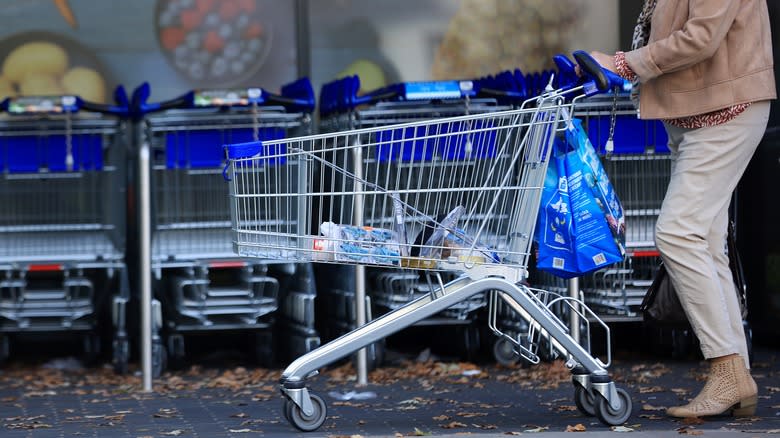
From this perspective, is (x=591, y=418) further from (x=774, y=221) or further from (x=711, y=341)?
(x=774, y=221)

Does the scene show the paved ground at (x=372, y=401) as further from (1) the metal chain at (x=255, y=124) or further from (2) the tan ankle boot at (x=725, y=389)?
(1) the metal chain at (x=255, y=124)

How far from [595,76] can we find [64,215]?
3.73m

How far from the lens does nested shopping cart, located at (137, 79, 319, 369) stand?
701cm

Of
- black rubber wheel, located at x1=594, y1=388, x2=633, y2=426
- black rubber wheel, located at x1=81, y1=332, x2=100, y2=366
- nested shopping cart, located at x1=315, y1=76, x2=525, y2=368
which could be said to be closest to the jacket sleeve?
black rubber wheel, located at x1=594, y1=388, x2=633, y2=426

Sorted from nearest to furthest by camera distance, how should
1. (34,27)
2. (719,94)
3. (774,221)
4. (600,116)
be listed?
(719,94), (600,116), (774,221), (34,27)

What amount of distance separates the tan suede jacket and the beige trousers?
0.11 meters

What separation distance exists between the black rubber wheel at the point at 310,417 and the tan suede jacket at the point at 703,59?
1.86 m

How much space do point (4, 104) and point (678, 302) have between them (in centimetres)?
386

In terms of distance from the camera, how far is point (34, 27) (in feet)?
27.1

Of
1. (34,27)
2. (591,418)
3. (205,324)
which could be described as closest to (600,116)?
(591,418)

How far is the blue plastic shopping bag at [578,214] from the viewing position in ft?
16.7

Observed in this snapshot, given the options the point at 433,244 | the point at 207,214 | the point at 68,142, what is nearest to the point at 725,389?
the point at 433,244

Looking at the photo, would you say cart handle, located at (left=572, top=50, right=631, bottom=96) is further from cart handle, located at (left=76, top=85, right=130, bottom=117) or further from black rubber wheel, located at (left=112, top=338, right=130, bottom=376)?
black rubber wheel, located at (left=112, top=338, right=130, bottom=376)

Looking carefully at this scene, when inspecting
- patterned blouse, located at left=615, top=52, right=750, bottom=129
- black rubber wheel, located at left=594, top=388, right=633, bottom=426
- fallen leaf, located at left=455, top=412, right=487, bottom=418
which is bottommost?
fallen leaf, located at left=455, top=412, right=487, bottom=418
